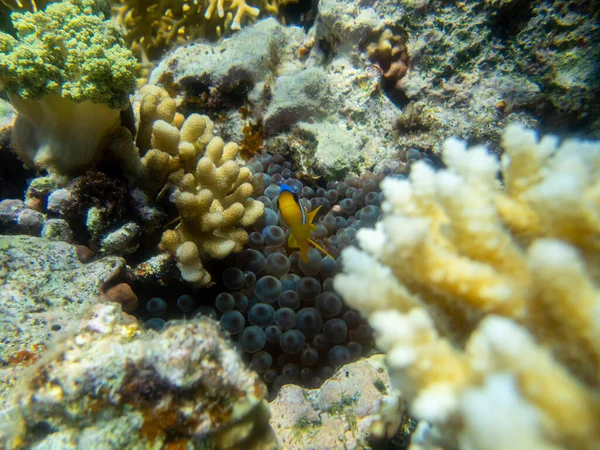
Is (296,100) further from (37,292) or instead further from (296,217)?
(37,292)

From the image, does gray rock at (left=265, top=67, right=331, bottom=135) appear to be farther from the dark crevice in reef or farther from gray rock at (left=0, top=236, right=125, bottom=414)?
gray rock at (left=0, top=236, right=125, bottom=414)

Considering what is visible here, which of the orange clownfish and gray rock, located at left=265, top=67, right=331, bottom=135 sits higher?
gray rock, located at left=265, top=67, right=331, bottom=135

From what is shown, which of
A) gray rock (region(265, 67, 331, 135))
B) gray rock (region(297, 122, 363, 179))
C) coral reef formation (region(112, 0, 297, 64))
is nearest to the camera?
gray rock (region(297, 122, 363, 179))

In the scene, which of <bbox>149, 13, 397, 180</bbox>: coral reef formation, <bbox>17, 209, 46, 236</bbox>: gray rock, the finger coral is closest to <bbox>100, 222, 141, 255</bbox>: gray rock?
<bbox>17, 209, 46, 236</bbox>: gray rock

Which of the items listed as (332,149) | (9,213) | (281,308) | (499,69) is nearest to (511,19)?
(499,69)

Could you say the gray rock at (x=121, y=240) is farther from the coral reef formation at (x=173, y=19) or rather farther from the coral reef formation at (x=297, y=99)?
the coral reef formation at (x=173, y=19)

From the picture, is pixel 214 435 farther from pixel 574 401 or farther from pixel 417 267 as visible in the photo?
pixel 574 401

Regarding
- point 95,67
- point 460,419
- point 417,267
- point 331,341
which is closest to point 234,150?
point 95,67
